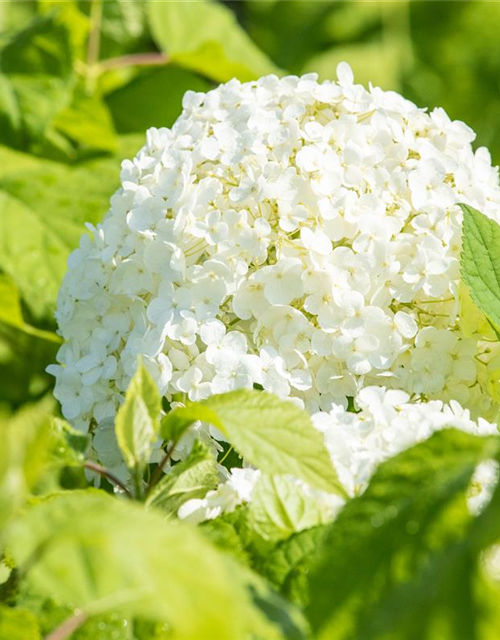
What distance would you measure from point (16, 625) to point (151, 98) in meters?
1.33

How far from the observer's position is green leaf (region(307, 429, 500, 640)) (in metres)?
0.47

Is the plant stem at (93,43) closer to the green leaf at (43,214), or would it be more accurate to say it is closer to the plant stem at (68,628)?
the green leaf at (43,214)

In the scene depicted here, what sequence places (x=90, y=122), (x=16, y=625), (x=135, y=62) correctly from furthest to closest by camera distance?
1. (x=135, y=62)
2. (x=90, y=122)
3. (x=16, y=625)

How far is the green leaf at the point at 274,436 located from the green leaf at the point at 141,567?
5.3 inches

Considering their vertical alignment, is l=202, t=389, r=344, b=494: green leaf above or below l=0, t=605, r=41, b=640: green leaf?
above

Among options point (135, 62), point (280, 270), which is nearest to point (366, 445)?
point (280, 270)

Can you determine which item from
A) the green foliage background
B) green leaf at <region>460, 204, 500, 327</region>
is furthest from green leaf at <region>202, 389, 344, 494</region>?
green leaf at <region>460, 204, 500, 327</region>

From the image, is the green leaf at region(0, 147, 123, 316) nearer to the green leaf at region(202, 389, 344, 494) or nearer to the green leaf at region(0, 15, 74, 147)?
the green leaf at region(0, 15, 74, 147)

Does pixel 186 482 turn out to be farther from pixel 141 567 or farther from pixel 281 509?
pixel 141 567

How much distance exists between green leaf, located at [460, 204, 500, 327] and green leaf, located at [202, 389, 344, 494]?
9.8 inches

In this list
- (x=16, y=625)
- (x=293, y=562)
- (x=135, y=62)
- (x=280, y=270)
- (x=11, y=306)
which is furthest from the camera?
(x=135, y=62)

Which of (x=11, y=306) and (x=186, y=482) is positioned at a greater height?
(x=186, y=482)

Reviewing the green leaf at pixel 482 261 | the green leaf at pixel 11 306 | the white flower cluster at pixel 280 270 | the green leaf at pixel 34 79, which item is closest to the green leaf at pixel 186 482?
the white flower cluster at pixel 280 270

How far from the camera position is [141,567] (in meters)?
0.44
